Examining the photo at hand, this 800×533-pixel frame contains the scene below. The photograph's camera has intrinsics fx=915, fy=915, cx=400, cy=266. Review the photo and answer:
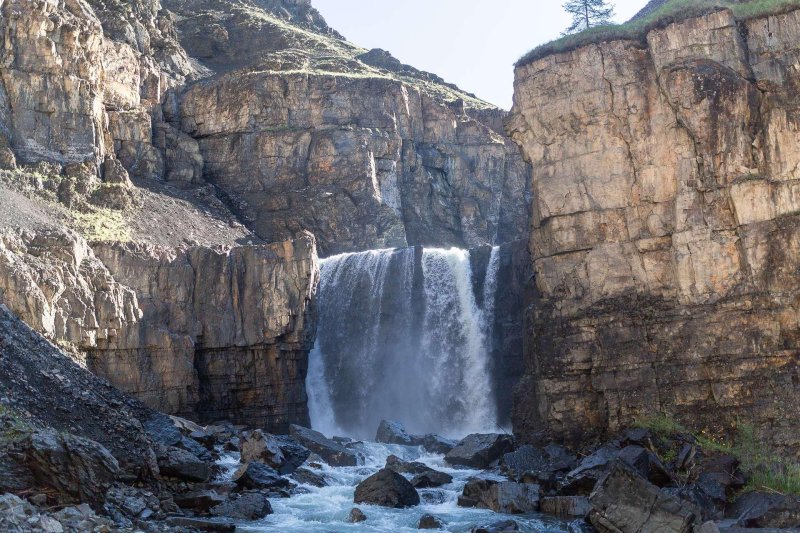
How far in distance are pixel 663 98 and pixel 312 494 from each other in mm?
23025

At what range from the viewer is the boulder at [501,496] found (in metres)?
29.6

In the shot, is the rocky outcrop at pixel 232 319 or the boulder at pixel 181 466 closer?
the boulder at pixel 181 466

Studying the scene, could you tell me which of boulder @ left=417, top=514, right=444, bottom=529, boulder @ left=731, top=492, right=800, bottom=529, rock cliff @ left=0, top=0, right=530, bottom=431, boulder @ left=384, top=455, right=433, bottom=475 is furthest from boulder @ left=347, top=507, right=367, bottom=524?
rock cliff @ left=0, top=0, right=530, bottom=431

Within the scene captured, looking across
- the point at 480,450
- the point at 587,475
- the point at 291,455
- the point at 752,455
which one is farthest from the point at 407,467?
the point at 752,455

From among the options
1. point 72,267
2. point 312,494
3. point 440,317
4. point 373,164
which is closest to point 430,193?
point 373,164

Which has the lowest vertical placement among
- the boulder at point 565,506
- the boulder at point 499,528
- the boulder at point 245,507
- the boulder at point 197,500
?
the boulder at point 565,506

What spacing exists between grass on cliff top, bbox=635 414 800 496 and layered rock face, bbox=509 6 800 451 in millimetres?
636

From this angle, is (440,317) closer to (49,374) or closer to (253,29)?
(49,374)

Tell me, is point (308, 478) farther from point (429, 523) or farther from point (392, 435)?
point (392, 435)

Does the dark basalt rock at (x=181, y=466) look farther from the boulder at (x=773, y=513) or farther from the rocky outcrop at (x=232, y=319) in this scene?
the rocky outcrop at (x=232, y=319)

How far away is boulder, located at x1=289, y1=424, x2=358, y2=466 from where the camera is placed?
39.5 meters

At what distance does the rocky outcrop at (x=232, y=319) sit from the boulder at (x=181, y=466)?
17.8 metres

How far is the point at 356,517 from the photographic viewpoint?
27.6 metres

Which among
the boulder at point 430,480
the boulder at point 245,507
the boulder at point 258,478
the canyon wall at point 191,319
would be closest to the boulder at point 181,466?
the boulder at point 258,478
